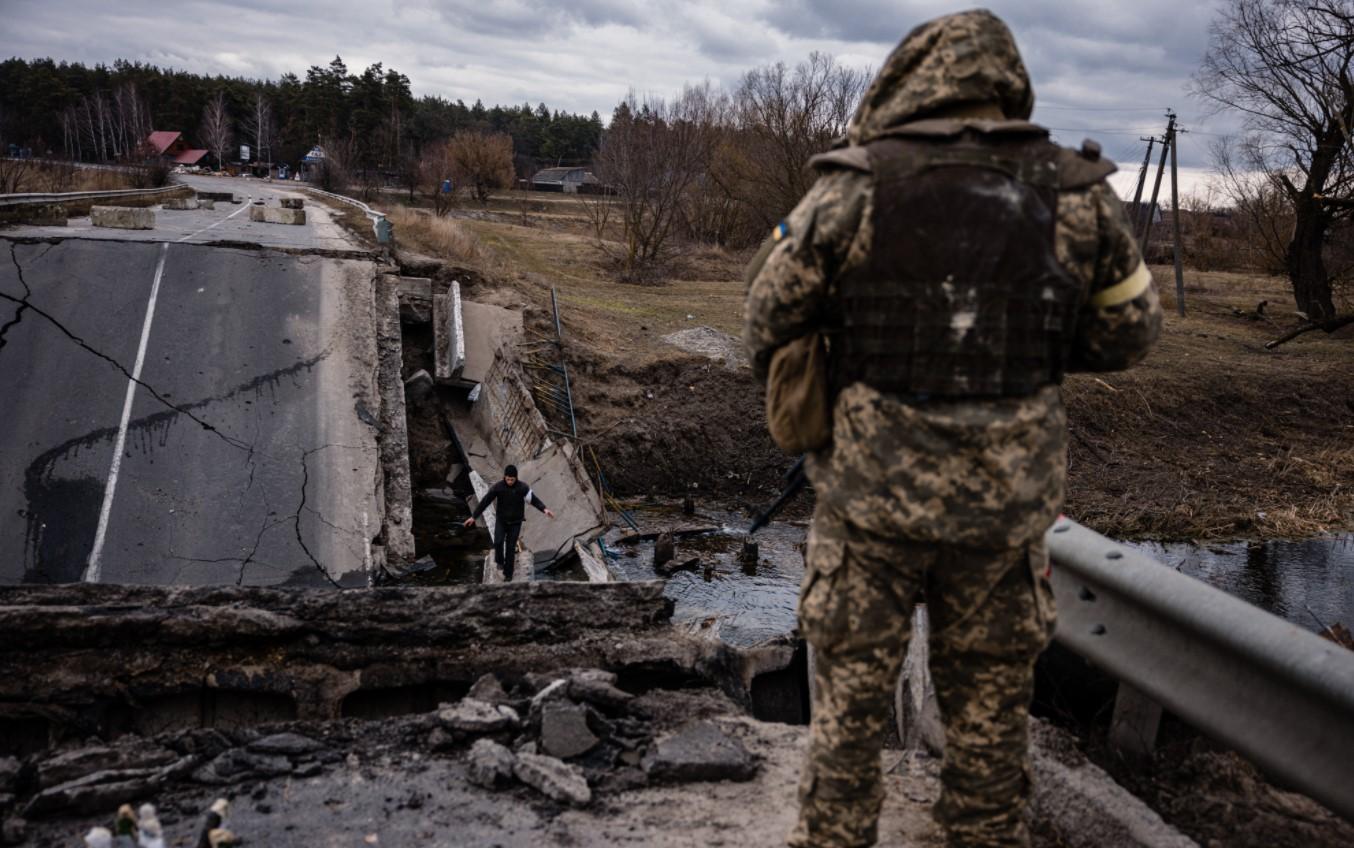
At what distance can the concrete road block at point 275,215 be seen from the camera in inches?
846

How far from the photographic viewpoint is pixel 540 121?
377ft

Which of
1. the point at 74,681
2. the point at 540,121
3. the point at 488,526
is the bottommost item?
the point at 488,526

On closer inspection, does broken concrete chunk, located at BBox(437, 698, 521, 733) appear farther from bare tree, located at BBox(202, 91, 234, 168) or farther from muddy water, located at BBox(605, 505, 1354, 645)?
bare tree, located at BBox(202, 91, 234, 168)

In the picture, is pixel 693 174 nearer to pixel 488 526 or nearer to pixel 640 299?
pixel 640 299

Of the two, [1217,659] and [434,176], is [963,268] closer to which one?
[1217,659]

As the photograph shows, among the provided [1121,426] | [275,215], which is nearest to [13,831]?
[1121,426]

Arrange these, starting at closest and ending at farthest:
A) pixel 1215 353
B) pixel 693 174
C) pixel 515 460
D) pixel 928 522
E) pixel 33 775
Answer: pixel 928 522
pixel 33 775
pixel 515 460
pixel 1215 353
pixel 693 174

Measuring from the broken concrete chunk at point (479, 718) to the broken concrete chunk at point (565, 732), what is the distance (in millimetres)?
131

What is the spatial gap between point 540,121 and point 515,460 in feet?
362

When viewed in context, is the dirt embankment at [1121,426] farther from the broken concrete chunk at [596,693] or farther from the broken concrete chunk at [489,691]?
the broken concrete chunk at [596,693]

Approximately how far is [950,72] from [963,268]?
0.53 meters

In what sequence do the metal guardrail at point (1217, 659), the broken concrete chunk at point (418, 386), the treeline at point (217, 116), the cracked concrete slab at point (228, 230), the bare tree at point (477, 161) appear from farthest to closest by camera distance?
1. the treeline at point (217, 116)
2. the bare tree at point (477, 161)
3. the cracked concrete slab at point (228, 230)
4. the broken concrete chunk at point (418, 386)
5. the metal guardrail at point (1217, 659)

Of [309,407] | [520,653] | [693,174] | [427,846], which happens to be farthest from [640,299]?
[427,846]

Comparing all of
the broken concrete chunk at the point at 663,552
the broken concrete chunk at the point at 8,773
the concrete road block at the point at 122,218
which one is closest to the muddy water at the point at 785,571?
the broken concrete chunk at the point at 663,552
